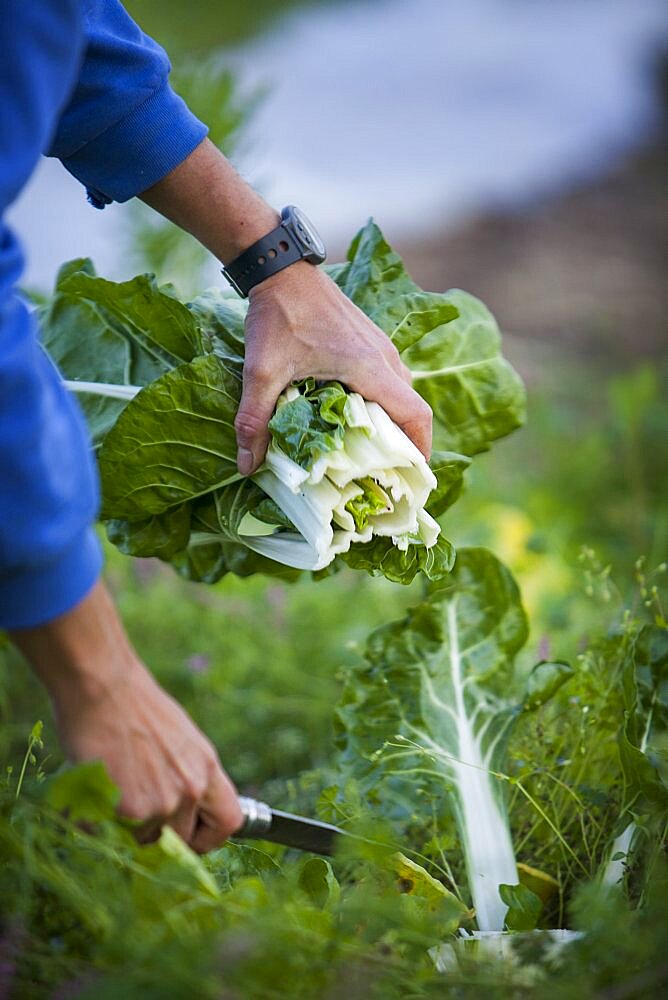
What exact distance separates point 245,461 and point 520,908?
2.29 feet

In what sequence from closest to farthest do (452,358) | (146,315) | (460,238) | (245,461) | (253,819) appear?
1. (253,819)
2. (245,461)
3. (146,315)
4. (452,358)
5. (460,238)

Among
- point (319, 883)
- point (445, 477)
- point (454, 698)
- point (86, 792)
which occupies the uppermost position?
point (86, 792)

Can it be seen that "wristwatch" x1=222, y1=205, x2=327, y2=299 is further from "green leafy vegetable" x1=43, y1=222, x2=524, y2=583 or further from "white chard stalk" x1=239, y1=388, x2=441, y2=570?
"white chard stalk" x1=239, y1=388, x2=441, y2=570

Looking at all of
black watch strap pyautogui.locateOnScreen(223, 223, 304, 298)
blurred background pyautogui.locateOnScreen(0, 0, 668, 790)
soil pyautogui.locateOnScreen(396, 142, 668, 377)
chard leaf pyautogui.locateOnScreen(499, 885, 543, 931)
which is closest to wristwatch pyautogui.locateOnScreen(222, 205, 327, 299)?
black watch strap pyautogui.locateOnScreen(223, 223, 304, 298)

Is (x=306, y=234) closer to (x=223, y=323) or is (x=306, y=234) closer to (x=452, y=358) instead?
(x=223, y=323)

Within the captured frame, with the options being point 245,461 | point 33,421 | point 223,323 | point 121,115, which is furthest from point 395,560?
point 121,115

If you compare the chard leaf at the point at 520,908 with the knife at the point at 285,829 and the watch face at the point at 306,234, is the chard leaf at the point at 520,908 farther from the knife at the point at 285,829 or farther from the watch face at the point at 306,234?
the watch face at the point at 306,234

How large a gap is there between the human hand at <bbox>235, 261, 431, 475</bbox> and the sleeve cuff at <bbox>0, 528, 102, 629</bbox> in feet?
1.33

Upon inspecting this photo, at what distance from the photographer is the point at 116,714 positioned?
1088 mm

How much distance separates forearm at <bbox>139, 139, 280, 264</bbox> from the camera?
1.49m

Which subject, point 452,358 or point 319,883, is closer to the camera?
point 319,883

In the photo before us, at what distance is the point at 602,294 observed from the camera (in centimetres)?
528

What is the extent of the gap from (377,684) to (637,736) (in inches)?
18.0

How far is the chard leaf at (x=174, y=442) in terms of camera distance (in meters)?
1.44
